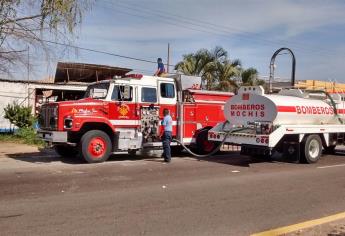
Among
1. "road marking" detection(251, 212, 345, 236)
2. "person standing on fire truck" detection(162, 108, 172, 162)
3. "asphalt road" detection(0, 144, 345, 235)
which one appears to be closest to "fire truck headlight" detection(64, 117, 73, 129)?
"asphalt road" detection(0, 144, 345, 235)

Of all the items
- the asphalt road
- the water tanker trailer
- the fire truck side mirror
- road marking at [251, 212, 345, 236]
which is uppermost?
the fire truck side mirror

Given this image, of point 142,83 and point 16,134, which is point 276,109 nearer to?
point 142,83

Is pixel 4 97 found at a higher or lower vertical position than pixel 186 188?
higher

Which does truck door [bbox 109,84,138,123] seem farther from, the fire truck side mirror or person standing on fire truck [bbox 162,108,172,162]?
person standing on fire truck [bbox 162,108,172,162]

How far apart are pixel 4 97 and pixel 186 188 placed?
61.8ft

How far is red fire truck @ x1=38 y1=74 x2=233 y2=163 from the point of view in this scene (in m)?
14.4

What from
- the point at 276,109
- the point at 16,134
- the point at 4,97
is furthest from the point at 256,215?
the point at 4,97

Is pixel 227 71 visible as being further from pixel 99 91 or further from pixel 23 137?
pixel 99 91

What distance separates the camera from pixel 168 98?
16.5m

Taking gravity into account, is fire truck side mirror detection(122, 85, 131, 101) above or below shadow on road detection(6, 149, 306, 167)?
above

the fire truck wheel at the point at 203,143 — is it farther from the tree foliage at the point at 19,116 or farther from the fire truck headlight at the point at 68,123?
the tree foliage at the point at 19,116

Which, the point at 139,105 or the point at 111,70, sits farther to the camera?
the point at 111,70

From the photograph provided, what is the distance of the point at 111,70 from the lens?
2859 centimetres

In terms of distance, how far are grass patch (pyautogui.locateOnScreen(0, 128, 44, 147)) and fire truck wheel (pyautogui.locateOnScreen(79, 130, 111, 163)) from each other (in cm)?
684
